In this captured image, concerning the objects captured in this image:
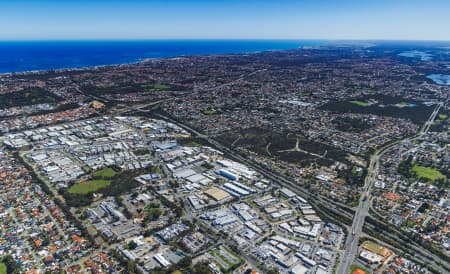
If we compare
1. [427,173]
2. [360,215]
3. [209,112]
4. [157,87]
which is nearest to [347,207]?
[360,215]

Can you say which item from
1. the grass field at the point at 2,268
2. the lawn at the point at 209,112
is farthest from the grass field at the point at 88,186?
the lawn at the point at 209,112

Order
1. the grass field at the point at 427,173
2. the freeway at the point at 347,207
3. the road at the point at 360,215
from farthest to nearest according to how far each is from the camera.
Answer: the grass field at the point at 427,173 < the freeway at the point at 347,207 < the road at the point at 360,215

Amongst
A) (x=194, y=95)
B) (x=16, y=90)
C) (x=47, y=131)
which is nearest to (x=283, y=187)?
(x=47, y=131)

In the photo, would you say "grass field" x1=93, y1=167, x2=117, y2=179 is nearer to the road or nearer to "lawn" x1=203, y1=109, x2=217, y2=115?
the road

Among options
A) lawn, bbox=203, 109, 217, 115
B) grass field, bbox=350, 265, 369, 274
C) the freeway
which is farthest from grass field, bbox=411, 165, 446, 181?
lawn, bbox=203, 109, 217, 115

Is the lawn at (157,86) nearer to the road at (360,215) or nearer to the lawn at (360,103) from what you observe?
the lawn at (360,103)

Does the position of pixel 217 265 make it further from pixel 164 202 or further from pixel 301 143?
pixel 301 143
